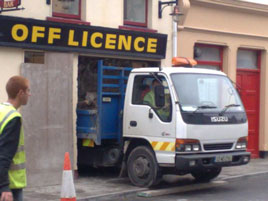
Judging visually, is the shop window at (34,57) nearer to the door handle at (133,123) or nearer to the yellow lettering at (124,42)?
the yellow lettering at (124,42)

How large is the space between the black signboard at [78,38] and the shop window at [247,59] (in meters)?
3.74

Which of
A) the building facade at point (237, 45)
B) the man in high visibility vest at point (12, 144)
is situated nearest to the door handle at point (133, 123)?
the building facade at point (237, 45)

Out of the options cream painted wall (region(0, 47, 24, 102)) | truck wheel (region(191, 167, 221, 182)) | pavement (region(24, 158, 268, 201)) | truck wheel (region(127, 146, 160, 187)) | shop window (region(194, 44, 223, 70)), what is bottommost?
pavement (region(24, 158, 268, 201))

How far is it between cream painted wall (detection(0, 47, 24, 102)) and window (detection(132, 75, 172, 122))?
7.63 ft

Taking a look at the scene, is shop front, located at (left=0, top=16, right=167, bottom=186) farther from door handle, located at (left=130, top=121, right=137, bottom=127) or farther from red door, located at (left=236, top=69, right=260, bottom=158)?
red door, located at (left=236, top=69, right=260, bottom=158)

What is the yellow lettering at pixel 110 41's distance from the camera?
44.4ft

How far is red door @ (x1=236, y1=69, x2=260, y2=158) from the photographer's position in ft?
58.7

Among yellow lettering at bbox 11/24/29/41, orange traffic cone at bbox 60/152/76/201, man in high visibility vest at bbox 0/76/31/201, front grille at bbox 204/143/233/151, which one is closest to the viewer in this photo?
man in high visibility vest at bbox 0/76/31/201

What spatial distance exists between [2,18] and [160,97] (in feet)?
10.8

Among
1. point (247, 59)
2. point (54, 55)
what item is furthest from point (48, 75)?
point (247, 59)

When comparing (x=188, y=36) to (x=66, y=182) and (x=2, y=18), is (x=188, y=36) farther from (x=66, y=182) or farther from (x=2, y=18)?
(x=66, y=182)

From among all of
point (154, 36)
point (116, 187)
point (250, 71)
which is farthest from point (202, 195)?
point (250, 71)

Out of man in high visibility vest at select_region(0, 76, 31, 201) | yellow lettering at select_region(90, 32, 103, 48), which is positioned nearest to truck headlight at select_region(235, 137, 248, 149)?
yellow lettering at select_region(90, 32, 103, 48)

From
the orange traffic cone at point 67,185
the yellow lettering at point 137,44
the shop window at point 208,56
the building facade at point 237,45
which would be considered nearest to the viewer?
the orange traffic cone at point 67,185
